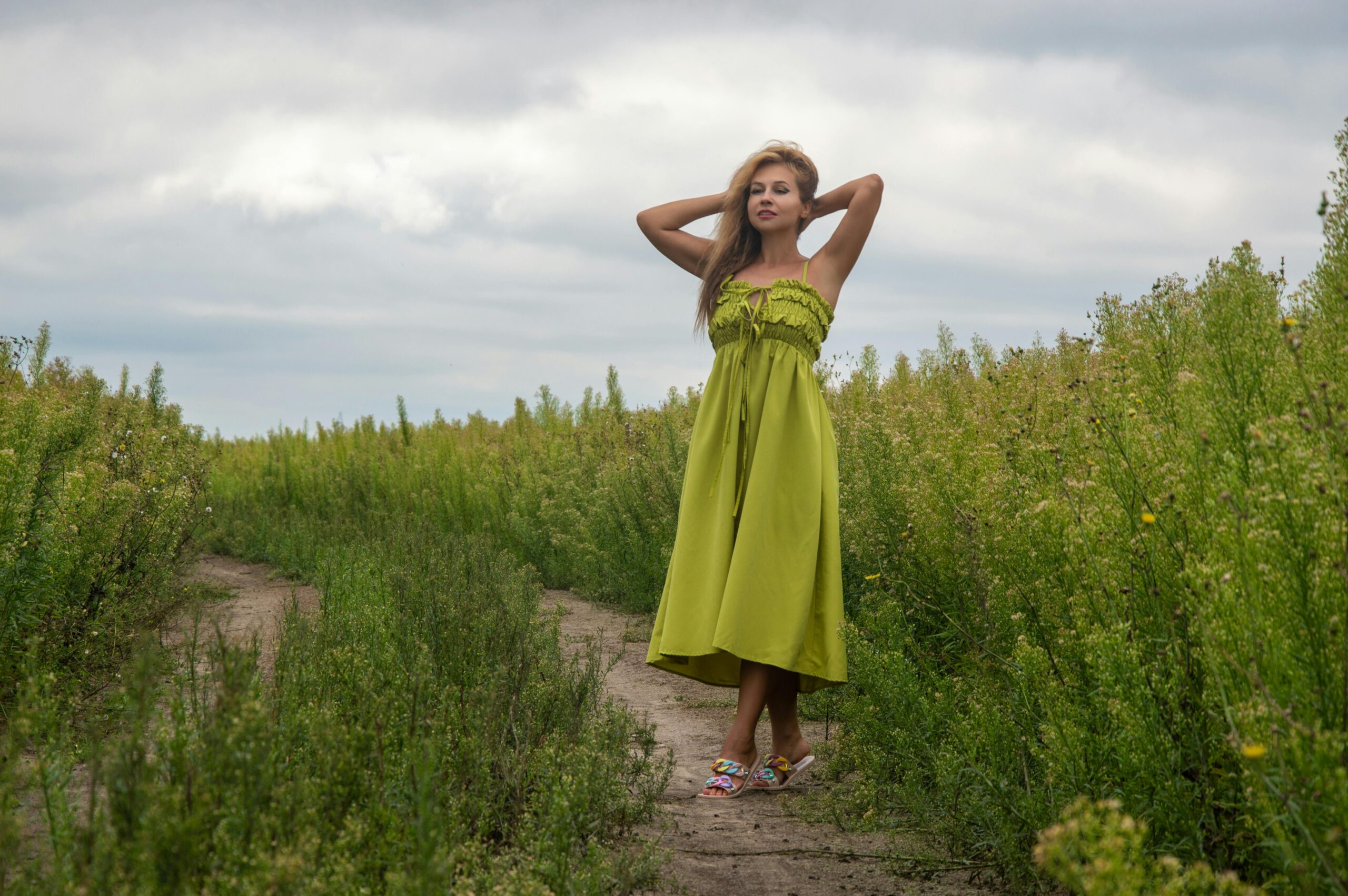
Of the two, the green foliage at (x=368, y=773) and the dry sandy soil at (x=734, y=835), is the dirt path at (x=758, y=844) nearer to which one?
the dry sandy soil at (x=734, y=835)

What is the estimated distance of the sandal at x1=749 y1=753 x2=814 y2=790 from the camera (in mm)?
3754

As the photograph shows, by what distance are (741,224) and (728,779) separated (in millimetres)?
2296

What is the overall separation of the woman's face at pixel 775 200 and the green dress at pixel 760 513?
0.79ft

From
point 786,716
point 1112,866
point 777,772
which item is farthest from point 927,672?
point 1112,866

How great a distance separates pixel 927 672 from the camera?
147 inches

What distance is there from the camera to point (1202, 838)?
204cm

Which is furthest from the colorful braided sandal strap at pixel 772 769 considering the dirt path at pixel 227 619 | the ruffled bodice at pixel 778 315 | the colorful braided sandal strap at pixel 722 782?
the dirt path at pixel 227 619

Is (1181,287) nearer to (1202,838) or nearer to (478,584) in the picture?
(1202,838)

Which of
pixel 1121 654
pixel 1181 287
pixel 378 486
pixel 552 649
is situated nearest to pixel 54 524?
pixel 552 649

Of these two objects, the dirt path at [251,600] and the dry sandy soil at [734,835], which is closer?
the dry sandy soil at [734,835]

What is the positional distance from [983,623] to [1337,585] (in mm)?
1767

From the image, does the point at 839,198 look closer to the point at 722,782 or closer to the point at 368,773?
the point at 722,782

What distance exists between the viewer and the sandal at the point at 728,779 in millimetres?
3645

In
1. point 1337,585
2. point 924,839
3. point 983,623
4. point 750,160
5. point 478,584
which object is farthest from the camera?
point 478,584
